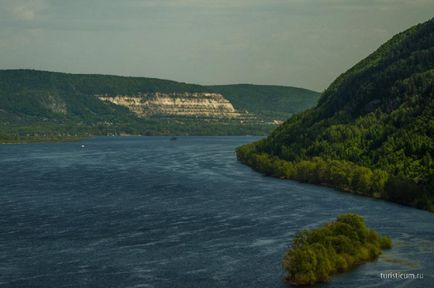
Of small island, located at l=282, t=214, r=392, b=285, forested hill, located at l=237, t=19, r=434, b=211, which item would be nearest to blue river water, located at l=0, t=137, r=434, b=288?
small island, located at l=282, t=214, r=392, b=285

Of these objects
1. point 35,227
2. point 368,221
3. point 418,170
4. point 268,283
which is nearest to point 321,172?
point 418,170

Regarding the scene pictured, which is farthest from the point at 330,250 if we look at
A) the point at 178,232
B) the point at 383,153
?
the point at 383,153

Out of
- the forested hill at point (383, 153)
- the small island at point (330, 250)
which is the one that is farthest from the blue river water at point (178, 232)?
the forested hill at point (383, 153)

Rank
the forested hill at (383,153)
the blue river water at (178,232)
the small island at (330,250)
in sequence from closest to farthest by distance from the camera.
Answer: the small island at (330,250) < the blue river water at (178,232) < the forested hill at (383,153)

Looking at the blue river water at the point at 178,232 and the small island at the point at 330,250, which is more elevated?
the small island at the point at 330,250

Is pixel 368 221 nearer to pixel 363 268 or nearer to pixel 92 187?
pixel 363 268

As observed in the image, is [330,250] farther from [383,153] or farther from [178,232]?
[383,153]

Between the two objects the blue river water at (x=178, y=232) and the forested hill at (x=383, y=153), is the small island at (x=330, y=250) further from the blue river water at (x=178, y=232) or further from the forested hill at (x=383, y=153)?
the forested hill at (x=383, y=153)
